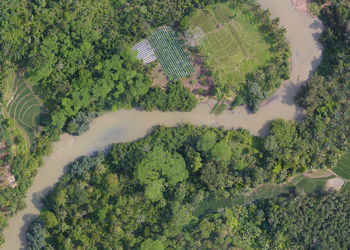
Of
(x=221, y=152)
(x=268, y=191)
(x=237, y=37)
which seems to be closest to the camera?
(x=221, y=152)

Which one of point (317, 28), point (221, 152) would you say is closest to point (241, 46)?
point (317, 28)

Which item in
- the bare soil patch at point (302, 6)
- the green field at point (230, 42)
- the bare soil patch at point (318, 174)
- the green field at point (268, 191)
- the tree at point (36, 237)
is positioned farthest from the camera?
the bare soil patch at point (302, 6)

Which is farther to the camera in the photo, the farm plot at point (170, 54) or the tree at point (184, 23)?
the farm plot at point (170, 54)

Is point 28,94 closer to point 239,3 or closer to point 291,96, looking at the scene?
point 239,3

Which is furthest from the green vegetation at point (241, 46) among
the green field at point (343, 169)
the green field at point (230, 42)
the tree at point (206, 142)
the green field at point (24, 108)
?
the green field at point (24, 108)

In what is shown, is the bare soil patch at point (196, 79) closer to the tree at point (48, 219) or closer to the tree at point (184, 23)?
the tree at point (184, 23)

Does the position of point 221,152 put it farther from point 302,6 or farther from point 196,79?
point 302,6

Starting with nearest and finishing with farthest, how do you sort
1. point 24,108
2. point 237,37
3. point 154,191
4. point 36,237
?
1. point 36,237
2. point 154,191
3. point 24,108
4. point 237,37
